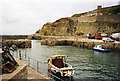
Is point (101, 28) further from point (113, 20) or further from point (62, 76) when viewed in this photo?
point (62, 76)

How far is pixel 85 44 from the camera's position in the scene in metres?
39.3

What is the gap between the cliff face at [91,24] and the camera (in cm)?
6144

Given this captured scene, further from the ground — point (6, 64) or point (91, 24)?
point (91, 24)

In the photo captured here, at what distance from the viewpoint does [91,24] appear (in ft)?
222

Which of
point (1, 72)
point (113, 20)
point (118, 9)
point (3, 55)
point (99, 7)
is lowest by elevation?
point (1, 72)

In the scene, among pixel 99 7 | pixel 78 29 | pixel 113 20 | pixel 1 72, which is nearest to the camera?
pixel 1 72

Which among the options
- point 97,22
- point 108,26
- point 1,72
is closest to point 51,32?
point 97,22

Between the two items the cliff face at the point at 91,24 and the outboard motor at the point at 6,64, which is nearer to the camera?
the outboard motor at the point at 6,64

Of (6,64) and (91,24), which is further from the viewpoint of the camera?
(91,24)

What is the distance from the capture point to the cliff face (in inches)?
2419

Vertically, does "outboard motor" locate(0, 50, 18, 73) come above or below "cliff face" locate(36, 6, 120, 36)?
below

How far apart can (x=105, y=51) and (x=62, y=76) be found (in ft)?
72.2

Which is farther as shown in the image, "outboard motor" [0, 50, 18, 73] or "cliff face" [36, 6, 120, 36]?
"cliff face" [36, 6, 120, 36]

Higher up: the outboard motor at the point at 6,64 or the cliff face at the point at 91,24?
the cliff face at the point at 91,24
